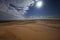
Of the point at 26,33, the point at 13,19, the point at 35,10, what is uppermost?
the point at 35,10

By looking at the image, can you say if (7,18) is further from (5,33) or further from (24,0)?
(24,0)

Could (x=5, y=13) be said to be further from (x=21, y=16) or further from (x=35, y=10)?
(x=35, y=10)

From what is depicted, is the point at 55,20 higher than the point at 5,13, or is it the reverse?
the point at 5,13

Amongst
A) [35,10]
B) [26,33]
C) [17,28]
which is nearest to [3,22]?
[17,28]

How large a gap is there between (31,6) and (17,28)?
475 mm

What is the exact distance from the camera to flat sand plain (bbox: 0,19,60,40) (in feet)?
6.51

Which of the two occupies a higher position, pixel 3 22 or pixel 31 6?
pixel 31 6

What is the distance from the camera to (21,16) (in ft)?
6.99

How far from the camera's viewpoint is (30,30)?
2070 mm

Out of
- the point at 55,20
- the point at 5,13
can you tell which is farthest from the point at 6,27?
the point at 55,20

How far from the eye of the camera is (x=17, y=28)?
209 centimetres

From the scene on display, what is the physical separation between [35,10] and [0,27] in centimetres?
70

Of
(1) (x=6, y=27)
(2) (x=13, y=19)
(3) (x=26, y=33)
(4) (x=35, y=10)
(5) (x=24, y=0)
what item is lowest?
(3) (x=26, y=33)

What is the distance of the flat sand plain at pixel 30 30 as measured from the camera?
78.1 inches
